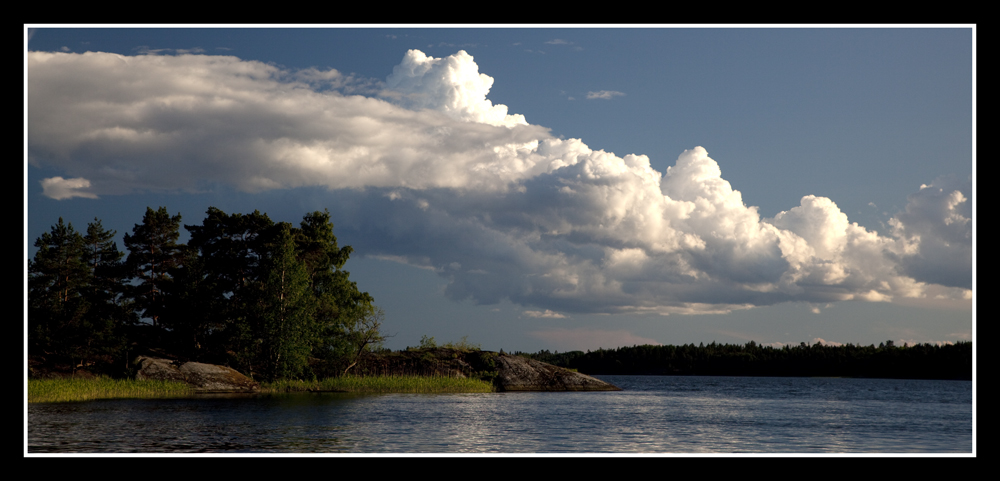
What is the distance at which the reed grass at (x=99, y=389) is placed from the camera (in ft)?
157

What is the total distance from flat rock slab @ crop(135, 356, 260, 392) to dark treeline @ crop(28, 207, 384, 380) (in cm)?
224

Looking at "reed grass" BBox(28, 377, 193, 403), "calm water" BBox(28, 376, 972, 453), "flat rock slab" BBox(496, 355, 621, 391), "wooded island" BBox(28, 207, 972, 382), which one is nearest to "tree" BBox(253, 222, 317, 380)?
"wooded island" BBox(28, 207, 972, 382)

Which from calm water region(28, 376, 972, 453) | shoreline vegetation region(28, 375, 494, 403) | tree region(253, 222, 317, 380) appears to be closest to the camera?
calm water region(28, 376, 972, 453)

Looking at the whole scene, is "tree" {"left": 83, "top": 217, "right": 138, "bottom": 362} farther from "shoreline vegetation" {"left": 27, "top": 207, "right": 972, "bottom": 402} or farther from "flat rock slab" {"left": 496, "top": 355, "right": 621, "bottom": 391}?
"flat rock slab" {"left": 496, "top": 355, "right": 621, "bottom": 391}

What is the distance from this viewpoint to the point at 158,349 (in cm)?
6912

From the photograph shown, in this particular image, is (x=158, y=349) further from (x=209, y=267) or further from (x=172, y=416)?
(x=172, y=416)

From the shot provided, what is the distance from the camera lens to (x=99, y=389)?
51.4m

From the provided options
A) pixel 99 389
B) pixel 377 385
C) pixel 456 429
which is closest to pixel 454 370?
pixel 377 385

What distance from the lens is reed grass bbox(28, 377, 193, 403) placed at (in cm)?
4800

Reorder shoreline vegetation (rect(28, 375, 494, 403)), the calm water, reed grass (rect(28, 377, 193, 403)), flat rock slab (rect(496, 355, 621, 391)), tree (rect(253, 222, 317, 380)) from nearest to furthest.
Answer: the calm water → reed grass (rect(28, 377, 193, 403)) → shoreline vegetation (rect(28, 375, 494, 403)) → tree (rect(253, 222, 317, 380)) → flat rock slab (rect(496, 355, 621, 391))

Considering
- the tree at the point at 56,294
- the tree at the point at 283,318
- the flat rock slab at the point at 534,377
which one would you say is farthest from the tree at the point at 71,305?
the flat rock slab at the point at 534,377
